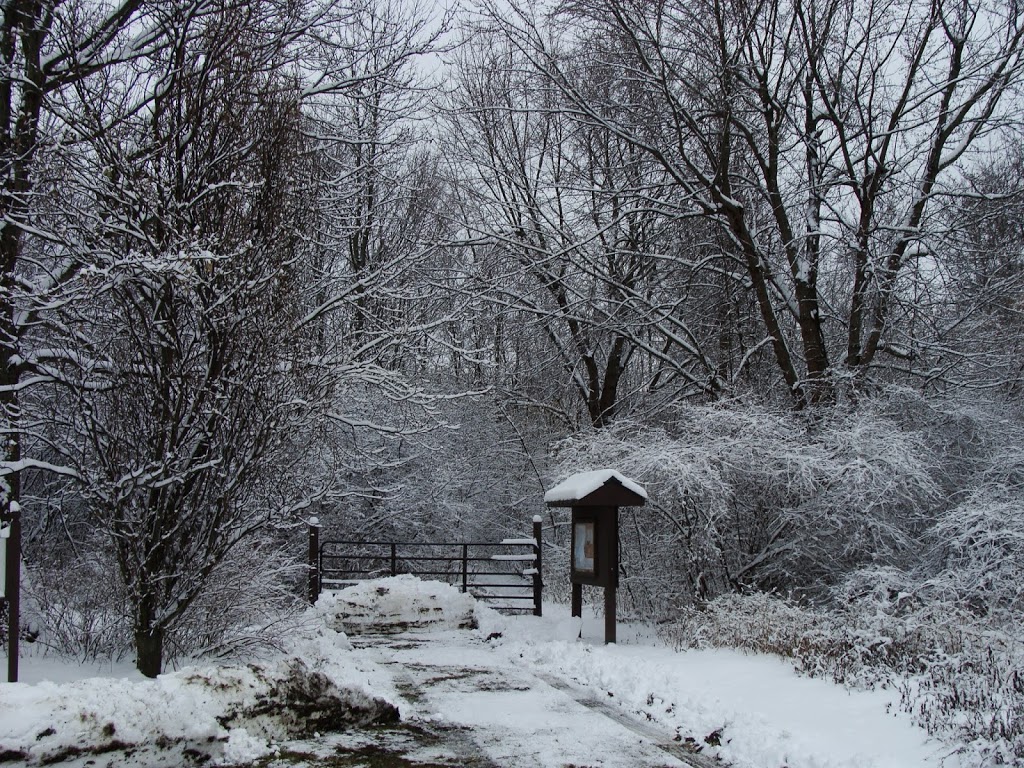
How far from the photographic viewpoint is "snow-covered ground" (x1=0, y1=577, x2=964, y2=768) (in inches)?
236

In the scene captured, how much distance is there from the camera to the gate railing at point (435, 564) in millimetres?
16719

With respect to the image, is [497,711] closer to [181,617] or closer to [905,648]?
[181,617]

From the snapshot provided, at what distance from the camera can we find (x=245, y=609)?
9.33 metres

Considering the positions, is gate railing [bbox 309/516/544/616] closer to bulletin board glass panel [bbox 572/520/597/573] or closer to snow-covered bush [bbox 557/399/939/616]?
bulletin board glass panel [bbox 572/520/597/573]

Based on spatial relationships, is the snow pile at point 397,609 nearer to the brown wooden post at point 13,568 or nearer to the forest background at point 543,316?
the forest background at point 543,316

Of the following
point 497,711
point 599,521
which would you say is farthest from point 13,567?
point 599,521

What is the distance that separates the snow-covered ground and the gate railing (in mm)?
5268

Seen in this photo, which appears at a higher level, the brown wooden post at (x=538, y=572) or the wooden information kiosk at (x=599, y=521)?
the wooden information kiosk at (x=599, y=521)

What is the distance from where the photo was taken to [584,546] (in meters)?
12.9

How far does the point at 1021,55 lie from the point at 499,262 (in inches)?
464

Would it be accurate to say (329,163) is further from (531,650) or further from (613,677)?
(613,677)

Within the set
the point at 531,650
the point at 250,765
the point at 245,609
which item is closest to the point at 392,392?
the point at 531,650

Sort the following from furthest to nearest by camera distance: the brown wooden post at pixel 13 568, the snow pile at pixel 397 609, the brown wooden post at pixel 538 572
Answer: the brown wooden post at pixel 538 572 < the snow pile at pixel 397 609 < the brown wooden post at pixel 13 568

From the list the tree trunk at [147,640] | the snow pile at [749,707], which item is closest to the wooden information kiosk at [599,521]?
the snow pile at [749,707]
